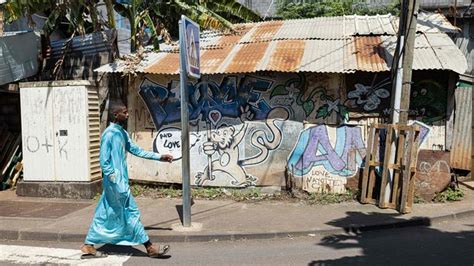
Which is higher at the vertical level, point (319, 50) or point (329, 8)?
point (329, 8)

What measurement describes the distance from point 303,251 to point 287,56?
13.6 feet

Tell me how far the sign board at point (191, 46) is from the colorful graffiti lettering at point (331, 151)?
2867 mm

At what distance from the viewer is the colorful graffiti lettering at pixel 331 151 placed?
8.55 metres

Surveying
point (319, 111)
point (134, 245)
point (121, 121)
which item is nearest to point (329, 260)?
point (134, 245)

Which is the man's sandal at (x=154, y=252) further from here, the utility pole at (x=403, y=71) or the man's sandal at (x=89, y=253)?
the utility pole at (x=403, y=71)

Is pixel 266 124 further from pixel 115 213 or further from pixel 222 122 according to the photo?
pixel 115 213

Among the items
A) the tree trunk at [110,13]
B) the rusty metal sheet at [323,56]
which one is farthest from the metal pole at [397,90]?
the tree trunk at [110,13]

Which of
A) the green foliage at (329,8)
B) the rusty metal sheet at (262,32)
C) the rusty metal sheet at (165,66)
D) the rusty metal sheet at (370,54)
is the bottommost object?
the rusty metal sheet at (165,66)

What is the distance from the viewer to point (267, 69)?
8172mm

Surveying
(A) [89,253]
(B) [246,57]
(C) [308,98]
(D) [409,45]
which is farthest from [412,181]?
(A) [89,253]

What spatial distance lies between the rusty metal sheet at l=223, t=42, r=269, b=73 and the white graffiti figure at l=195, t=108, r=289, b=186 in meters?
0.92

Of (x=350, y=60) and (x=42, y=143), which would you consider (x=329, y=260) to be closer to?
(x=350, y=60)

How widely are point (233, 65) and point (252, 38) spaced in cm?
189

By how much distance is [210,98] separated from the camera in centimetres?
905
